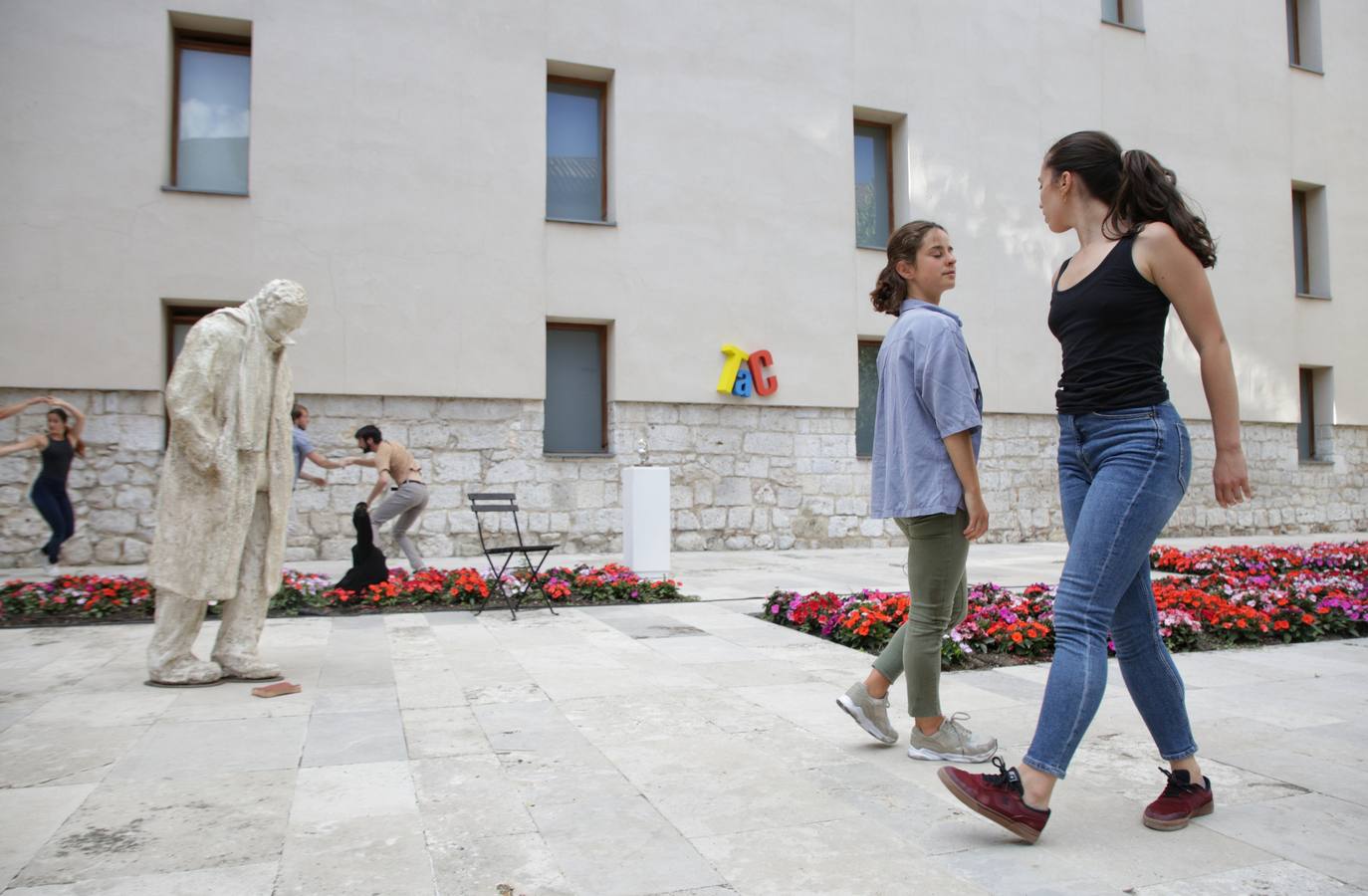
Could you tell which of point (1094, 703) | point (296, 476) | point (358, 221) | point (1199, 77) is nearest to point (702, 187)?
point (358, 221)

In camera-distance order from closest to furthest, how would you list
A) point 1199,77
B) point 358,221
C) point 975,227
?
1. point 358,221
2. point 975,227
3. point 1199,77

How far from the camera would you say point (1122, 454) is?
8.46ft

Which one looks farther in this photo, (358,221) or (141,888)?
(358,221)

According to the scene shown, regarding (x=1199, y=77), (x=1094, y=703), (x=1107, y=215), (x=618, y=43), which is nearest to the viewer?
(x=1094, y=703)

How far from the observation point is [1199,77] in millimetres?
16812

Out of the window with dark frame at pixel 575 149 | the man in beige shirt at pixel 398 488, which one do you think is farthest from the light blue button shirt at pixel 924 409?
the window with dark frame at pixel 575 149

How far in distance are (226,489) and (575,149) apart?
9.64 m

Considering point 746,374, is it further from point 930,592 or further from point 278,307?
point 930,592

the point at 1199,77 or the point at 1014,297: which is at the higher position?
the point at 1199,77

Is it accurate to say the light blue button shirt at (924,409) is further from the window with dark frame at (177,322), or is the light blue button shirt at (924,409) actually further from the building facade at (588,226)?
the window with dark frame at (177,322)

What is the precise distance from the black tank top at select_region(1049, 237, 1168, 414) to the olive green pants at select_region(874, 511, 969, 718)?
62 cm

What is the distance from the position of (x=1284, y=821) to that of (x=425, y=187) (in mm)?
11152

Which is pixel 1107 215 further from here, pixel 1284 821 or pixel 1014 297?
pixel 1014 297

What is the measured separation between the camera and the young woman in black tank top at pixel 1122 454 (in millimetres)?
2516
